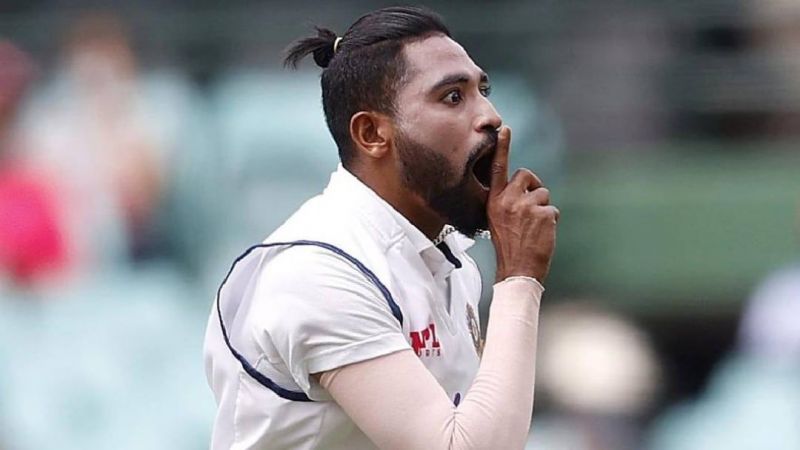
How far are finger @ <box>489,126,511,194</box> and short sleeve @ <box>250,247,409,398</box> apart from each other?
0.36m

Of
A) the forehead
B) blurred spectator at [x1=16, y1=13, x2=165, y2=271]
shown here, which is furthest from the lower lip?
blurred spectator at [x1=16, y1=13, x2=165, y2=271]

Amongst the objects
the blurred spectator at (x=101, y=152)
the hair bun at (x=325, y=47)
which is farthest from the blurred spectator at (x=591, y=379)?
the hair bun at (x=325, y=47)

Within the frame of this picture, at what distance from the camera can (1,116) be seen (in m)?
8.45

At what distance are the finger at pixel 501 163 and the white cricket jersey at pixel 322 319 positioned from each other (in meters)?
0.20

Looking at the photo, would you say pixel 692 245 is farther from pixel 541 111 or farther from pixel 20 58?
pixel 20 58

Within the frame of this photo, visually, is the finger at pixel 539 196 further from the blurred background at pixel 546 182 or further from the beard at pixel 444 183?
the blurred background at pixel 546 182

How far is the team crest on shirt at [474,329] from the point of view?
421 centimetres

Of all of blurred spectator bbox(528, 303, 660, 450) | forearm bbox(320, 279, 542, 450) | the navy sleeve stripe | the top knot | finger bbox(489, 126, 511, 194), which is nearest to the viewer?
forearm bbox(320, 279, 542, 450)

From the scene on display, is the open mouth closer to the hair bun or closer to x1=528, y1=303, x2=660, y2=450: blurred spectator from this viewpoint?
the hair bun

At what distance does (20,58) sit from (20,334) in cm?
132

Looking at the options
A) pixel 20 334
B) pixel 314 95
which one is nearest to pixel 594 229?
pixel 314 95

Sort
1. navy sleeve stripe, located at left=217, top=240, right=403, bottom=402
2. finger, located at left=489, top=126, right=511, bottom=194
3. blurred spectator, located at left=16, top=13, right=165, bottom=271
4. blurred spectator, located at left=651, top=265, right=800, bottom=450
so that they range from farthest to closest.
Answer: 1. blurred spectator, located at left=16, top=13, right=165, bottom=271
2. blurred spectator, located at left=651, top=265, right=800, bottom=450
3. finger, located at left=489, top=126, right=511, bottom=194
4. navy sleeve stripe, located at left=217, top=240, right=403, bottom=402

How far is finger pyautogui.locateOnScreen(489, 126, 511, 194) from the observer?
3910 millimetres

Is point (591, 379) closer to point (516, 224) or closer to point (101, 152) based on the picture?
point (101, 152)
